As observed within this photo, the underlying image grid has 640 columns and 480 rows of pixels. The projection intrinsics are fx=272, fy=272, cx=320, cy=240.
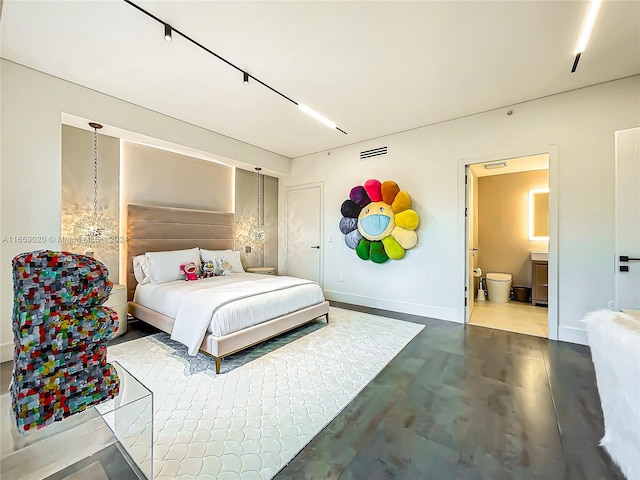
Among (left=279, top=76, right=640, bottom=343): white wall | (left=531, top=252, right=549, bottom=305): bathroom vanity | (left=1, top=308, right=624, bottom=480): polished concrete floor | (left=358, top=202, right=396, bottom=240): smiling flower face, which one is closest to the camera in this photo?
(left=1, top=308, right=624, bottom=480): polished concrete floor

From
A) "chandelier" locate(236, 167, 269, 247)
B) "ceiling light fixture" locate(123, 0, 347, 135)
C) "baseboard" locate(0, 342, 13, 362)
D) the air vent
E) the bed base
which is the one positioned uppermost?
"ceiling light fixture" locate(123, 0, 347, 135)

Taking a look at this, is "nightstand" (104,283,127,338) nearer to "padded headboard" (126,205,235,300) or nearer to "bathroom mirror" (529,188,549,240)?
"padded headboard" (126,205,235,300)

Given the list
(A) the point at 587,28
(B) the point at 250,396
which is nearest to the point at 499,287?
(A) the point at 587,28

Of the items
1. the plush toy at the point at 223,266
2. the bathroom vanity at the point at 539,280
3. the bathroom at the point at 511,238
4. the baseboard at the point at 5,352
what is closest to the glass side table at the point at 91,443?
the baseboard at the point at 5,352

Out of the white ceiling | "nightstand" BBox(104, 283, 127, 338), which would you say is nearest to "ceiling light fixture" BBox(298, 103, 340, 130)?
the white ceiling

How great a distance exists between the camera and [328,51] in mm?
2475

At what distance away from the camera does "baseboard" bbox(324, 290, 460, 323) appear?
156 inches

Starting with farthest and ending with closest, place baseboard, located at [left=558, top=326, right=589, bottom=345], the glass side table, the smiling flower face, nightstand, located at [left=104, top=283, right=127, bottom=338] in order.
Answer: the smiling flower face → nightstand, located at [left=104, top=283, right=127, bottom=338] → baseboard, located at [left=558, top=326, right=589, bottom=345] → the glass side table

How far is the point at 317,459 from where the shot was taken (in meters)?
1.49

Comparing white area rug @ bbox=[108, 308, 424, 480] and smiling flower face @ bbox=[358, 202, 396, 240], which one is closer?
white area rug @ bbox=[108, 308, 424, 480]

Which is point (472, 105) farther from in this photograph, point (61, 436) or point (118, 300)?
point (118, 300)

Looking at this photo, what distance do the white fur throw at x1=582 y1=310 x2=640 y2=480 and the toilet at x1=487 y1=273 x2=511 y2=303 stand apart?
4.02 meters

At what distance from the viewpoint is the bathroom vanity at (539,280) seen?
4.77 metres

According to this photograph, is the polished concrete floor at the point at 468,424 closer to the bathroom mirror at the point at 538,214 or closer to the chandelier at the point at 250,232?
the bathroom mirror at the point at 538,214
